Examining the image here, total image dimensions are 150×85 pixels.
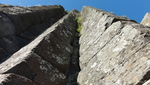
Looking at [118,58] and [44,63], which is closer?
[118,58]

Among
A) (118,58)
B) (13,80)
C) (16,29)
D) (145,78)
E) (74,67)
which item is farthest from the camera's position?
(16,29)

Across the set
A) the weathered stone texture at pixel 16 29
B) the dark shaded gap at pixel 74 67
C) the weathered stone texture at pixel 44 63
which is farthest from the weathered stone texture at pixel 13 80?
the weathered stone texture at pixel 16 29

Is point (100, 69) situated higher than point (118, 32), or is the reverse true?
point (118, 32)

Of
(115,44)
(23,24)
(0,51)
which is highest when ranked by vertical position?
(23,24)

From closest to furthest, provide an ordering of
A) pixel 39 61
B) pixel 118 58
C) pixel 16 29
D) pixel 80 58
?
pixel 118 58, pixel 39 61, pixel 80 58, pixel 16 29

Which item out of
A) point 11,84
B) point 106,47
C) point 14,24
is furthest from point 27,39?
point 11,84

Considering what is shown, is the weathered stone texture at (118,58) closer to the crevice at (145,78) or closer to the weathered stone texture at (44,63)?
the crevice at (145,78)

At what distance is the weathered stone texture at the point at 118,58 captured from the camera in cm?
296

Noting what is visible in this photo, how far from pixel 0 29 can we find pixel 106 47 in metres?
2.98

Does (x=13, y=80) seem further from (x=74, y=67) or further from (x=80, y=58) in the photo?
(x=80, y=58)

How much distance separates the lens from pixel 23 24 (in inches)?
254

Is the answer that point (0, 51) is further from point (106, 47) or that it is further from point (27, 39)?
point (106, 47)

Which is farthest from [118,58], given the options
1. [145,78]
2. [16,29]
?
[16,29]

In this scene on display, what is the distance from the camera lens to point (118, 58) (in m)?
3.49
